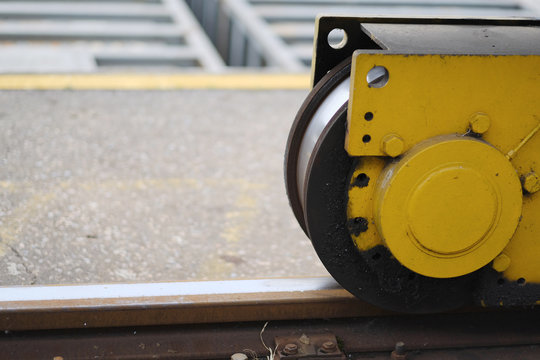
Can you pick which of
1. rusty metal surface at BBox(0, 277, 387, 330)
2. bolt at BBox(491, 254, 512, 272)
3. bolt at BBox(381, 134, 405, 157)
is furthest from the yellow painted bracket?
rusty metal surface at BBox(0, 277, 387, 330)

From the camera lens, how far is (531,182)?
199 centimetres

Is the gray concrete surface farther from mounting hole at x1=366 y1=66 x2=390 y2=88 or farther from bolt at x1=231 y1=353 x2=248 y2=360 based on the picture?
mounting hole at x1=366 y1=66 x2=390 y2=88

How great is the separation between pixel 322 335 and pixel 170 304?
0.50 meters

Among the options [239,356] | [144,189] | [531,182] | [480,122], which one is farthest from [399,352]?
[144,189]

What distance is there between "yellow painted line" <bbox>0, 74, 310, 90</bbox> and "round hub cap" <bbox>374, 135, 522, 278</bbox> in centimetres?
339

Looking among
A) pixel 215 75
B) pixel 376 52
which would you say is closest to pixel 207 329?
pixel 376 52

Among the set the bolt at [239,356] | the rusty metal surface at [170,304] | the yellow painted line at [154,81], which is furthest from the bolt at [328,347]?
the yellow painted line at [154,81]

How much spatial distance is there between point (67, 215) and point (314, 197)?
1661 millimetres

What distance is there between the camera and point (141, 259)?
2941mm

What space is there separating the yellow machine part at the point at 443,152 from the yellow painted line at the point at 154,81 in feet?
11.0

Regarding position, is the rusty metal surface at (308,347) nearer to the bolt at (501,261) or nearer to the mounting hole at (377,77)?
the bolt at (501,261)

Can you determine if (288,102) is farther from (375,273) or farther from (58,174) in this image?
(375,273)

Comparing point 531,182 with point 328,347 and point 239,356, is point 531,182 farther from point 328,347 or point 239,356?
point 239,356

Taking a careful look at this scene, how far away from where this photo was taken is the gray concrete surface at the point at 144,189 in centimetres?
293
